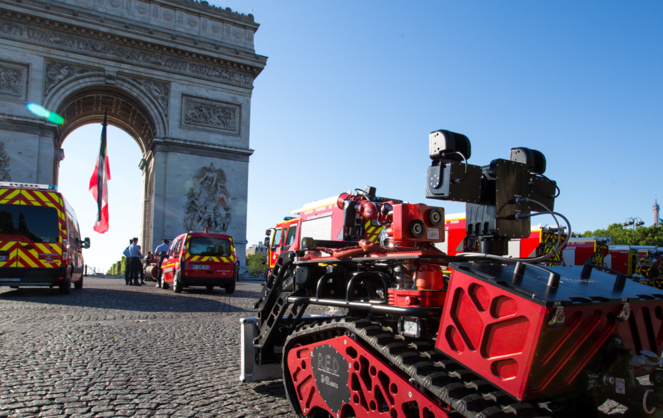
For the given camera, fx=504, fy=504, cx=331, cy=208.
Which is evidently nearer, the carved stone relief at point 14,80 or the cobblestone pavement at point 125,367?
the cobblestone pavement at point 125,367

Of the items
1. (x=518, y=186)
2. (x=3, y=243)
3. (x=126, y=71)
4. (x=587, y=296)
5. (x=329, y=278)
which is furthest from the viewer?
(x=126, y=71)

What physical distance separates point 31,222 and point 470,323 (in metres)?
12.3

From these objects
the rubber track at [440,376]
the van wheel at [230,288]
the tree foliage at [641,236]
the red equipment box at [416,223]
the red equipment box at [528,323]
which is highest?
the tree foliage at [641,236]

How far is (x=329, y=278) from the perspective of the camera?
11.2 ft

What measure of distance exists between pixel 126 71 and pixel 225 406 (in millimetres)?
27390

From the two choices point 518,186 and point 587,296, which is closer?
point 587,296

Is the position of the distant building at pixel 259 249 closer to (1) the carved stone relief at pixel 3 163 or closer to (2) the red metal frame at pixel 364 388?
(1) the carved stone relief at pixel 3 163

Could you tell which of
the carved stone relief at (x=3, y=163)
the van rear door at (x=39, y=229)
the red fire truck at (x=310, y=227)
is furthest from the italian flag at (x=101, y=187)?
the van rear door at (x=39, y=229)

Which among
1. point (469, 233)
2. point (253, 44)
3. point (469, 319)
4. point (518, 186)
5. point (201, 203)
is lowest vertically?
point (469, 319)

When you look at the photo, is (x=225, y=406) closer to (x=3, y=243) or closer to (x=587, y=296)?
(x=587, y=296)

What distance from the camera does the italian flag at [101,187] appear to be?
1137 inches

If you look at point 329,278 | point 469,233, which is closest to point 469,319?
point 469,233

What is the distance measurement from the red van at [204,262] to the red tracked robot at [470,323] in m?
11.2

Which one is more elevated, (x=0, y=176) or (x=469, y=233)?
(x=0, y=176)
